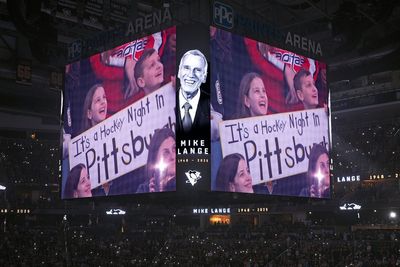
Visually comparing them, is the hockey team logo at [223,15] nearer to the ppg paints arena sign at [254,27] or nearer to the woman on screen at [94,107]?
the ppg paints arena sign at [254,27]

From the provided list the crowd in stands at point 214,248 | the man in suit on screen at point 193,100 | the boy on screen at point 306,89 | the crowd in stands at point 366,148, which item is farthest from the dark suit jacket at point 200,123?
the crowd in stands at point 366,148

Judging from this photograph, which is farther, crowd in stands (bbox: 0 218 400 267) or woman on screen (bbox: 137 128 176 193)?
crowd in stands (bbox: 0 218 400 267)

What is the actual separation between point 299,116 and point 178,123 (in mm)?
5609

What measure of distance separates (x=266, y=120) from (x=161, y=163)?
→ 426cm

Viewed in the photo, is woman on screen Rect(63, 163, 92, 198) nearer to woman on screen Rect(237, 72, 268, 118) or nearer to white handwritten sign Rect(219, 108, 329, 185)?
white handwritten sign Rect(219, 108, 329, 185)

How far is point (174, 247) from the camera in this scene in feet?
124

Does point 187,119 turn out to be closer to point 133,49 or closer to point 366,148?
point 133,49

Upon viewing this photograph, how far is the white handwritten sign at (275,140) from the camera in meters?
20.4

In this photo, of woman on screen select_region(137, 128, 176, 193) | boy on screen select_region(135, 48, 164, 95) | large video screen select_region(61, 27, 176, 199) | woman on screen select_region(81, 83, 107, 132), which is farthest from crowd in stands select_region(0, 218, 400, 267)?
boy on screen select_region(135, 48, 164, 95)

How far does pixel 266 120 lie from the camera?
21609mm

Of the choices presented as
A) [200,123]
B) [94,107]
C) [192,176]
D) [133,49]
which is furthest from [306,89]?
[94,107]

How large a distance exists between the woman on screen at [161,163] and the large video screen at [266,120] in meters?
1.34

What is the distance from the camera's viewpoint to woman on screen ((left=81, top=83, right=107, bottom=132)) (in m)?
22.4

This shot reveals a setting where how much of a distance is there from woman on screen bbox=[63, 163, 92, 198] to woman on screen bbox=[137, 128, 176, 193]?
299 centimetres
